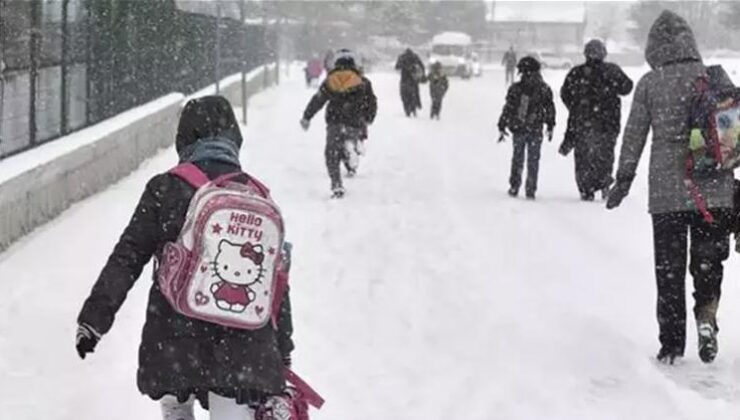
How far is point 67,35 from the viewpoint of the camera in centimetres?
1277

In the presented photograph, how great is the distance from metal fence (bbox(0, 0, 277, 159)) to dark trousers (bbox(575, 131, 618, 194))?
217 inches

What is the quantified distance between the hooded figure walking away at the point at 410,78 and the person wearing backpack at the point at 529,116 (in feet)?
52.4

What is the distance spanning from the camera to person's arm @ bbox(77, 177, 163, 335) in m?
3.85

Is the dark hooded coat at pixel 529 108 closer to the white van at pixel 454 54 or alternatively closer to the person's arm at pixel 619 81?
the person's arm at pixel 619 81

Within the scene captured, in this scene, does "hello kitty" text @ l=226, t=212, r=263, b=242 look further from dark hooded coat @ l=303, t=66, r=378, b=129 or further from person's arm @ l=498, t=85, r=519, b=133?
person's arm @ l=498, t=85, r=519, b=133

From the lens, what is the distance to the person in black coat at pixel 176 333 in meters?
3.79

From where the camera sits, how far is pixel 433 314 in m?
8.22

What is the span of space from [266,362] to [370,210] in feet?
30.6

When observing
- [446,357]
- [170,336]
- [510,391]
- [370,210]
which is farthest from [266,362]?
[370,210]

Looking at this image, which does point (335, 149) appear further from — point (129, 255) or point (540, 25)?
point (540, 25)

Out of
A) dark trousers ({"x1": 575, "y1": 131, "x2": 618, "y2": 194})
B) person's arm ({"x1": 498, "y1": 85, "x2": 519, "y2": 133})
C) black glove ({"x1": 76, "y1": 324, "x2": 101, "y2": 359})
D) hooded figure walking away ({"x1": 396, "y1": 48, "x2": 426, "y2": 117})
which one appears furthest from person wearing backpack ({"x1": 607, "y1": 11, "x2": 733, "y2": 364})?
hooded figure walking away ({"x1": 396, "y1": 48, "x2": 426, "y2": 117})

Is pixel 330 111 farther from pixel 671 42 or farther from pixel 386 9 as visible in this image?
pixel 386 9

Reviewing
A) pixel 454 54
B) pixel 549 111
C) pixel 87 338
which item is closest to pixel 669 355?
pixel 87 338

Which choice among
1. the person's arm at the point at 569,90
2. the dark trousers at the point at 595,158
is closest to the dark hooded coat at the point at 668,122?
the person's arm at the point at 569,90
